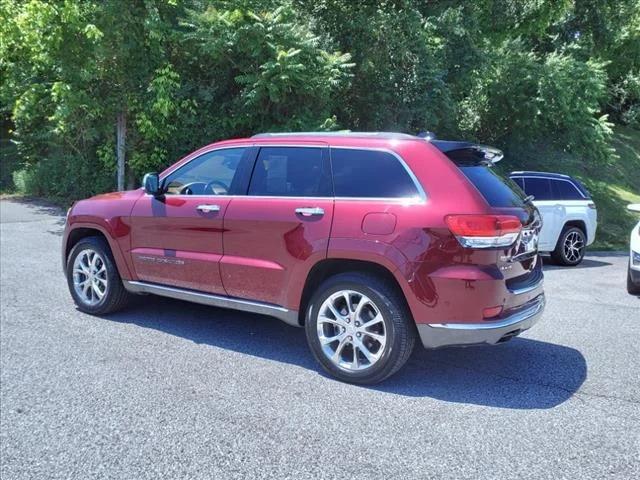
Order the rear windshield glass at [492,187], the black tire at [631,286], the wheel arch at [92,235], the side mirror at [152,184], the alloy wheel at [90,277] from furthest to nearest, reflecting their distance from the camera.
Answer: the black tire at [631,286], the alloy wheel at [90,277], the wheel arch at [92,235], the side mirror at [152,184], the rear windshield glass at [492,187]

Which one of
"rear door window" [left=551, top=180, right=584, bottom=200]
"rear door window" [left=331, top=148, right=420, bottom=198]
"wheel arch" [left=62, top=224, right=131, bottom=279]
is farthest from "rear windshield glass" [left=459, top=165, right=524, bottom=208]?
"rear door window" [left=551, top=180, right=584, bottom=200]

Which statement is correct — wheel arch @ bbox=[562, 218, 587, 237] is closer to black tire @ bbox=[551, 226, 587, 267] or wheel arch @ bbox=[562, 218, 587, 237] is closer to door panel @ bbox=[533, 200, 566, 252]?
black tire @ bbox=[551, 226, 587, 267]

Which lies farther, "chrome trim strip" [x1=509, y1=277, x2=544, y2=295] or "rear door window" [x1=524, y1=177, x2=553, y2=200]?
"rear door window" [x1=524, y1=177, x2=553, y2=200]

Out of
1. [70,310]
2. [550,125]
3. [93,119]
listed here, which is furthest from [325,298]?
[550,125]

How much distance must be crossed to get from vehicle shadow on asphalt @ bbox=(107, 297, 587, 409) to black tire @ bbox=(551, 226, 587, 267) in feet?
18.3

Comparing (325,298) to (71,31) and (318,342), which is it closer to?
(318,342)

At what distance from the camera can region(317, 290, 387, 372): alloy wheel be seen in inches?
166

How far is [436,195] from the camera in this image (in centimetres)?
406

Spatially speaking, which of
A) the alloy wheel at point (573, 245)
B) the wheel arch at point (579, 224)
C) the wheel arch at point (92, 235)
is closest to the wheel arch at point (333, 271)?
the wheel arch at point (92, 235)

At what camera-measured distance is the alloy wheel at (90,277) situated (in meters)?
5.87

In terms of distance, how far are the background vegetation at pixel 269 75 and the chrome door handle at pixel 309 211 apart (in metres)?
6.94

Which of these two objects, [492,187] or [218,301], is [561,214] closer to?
[492,187]

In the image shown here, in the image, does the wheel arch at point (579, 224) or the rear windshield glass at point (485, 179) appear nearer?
the rear windshield glass at point (485, 179)

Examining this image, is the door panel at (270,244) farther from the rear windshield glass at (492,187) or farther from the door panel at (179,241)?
the rear windshield glass at (492,187)
